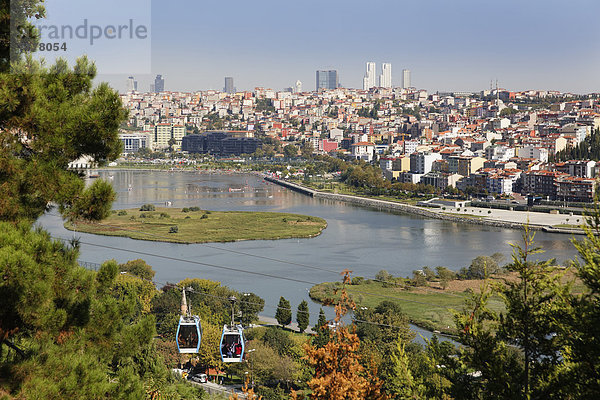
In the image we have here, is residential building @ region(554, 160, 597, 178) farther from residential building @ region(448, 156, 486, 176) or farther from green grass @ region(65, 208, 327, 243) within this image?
green grass @ region(65, 208, 327, 243)

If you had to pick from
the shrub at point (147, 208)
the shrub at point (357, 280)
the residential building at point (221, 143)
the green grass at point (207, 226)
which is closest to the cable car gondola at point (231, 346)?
the shrub at point (357, 280)

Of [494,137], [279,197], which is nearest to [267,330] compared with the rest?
[279,197]

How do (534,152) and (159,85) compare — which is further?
(159,85)

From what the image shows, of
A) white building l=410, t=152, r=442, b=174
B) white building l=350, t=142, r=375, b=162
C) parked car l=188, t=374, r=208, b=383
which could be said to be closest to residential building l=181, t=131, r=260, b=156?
white building l=350, t=142, r=375, b=162

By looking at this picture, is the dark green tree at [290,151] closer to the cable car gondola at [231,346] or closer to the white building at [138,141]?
the white building at [138,141]

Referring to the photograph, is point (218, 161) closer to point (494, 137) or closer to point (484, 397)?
point (494, 137)

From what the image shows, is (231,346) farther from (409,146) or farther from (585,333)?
(409,146)

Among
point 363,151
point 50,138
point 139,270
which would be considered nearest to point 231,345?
point 50,138
